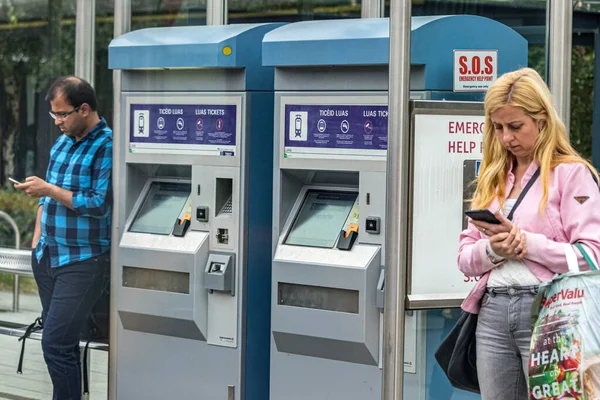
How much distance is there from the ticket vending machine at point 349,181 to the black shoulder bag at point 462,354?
1.35ft

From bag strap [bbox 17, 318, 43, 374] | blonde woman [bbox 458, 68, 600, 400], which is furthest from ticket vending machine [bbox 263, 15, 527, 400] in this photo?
bag strap [bbox 17, 318, 43, 374]

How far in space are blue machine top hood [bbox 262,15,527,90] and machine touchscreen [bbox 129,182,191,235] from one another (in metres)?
0.81

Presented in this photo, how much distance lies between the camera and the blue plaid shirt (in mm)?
5039

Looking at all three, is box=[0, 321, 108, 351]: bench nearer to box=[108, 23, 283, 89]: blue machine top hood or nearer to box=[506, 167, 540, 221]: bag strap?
box=[108, 23, 283, 89]: blue machine top hood

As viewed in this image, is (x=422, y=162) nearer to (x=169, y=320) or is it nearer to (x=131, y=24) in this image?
(x=169, y=320)

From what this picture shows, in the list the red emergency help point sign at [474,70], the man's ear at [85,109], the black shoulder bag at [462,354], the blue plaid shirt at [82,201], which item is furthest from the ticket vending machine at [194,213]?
the black shoulder bag at [462,354]

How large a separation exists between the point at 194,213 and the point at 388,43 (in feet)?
3.91

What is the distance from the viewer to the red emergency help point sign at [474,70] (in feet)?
13.3

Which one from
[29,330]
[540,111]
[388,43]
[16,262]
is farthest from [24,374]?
[540,111]

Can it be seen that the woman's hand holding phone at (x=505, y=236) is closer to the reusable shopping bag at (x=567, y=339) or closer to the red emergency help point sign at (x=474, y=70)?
the reusable shopping bag at (x=567, y=339)

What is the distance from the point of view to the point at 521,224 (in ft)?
10.2

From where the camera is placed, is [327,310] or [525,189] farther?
[327,310]

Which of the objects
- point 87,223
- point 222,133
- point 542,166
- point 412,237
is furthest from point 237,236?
point 542,166

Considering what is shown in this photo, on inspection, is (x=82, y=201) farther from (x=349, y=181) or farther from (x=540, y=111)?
(x=540, y=111)
